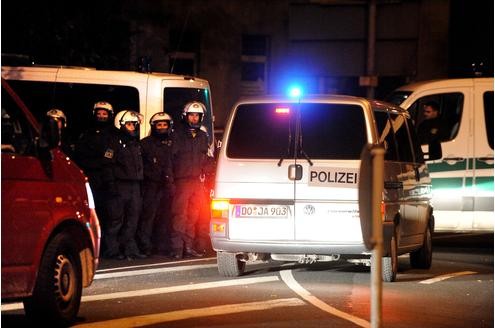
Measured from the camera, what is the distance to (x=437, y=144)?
15383mm

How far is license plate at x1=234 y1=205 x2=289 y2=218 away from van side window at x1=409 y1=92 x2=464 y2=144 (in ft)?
18.0

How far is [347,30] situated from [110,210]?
591cm

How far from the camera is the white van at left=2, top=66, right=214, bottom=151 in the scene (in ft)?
56.1

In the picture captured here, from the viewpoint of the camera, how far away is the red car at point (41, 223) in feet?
29.5

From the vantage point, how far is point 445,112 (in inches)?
703

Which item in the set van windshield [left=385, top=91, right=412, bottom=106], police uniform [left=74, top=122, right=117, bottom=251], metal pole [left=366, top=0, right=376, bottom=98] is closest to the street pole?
metal pole [left=366, top=0, right=376, bottom=98]

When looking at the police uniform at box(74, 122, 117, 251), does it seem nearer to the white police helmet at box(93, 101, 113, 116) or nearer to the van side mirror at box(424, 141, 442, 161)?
the white police helmet at box(93, 101, 113, 116)

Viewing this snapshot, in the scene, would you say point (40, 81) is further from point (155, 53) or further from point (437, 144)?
point (155, 53)

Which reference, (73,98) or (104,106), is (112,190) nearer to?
(104,106)

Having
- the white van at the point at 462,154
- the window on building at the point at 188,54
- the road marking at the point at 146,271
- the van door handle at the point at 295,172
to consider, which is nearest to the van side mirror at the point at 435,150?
the white van at the point at 462,154

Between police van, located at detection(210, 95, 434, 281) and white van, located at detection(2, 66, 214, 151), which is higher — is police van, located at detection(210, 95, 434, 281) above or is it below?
below

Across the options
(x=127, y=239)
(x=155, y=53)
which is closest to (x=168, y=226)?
(x=127, y=239)

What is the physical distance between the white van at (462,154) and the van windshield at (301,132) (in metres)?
4.55

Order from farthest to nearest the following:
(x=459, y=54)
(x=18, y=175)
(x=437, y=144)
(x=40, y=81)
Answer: (x=459, y=54), (x=40, y=81), (x=437, y=144), (x=18, y=175)
